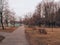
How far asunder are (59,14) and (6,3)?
125 ft

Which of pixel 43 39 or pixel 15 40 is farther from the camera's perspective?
pixel 43 39

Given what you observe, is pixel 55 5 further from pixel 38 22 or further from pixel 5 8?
pixel 5 8

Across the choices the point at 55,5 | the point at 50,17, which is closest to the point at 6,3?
the point at 50,17

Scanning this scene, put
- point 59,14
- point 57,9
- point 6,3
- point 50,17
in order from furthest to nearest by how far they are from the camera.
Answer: point 57,9, point 59,14, point 50,17, point 6,3

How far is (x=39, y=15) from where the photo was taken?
86.3 meters

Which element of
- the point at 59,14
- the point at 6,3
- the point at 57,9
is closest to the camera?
the point at 6,3

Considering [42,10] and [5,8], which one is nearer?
[5,8]

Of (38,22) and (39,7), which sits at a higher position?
(39,7)

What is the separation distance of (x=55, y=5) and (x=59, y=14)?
6.90 m

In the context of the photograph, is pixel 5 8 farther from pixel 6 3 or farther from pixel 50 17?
pixel 50 17

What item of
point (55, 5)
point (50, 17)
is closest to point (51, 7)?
point (55, 5)

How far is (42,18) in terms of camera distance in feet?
274

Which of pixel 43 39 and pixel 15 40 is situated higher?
pixel 15 40

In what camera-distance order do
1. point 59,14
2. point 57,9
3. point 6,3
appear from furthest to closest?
point 57,9 → point 59,14 → point 6,3
